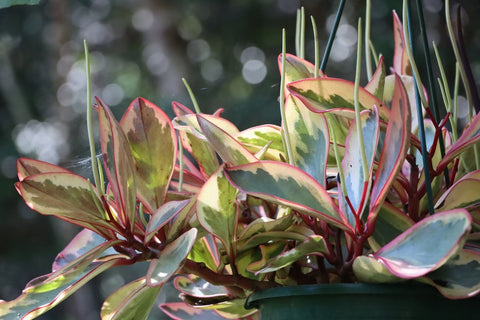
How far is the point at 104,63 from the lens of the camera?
3.83 meters

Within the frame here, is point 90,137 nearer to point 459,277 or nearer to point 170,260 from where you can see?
point 170,260

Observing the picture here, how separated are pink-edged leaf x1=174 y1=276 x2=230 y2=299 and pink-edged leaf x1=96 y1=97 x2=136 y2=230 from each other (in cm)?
7

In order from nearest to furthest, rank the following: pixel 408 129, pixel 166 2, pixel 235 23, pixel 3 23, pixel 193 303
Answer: pixel 408 129
pixel 193 303
pixel 166 2
pixel 235 23
pixel 3 23

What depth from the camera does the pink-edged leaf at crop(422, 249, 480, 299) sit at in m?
0.28

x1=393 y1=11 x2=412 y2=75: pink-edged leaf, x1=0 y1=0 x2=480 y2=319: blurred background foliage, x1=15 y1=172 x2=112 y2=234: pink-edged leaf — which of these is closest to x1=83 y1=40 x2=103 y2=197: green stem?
x1=15 y1=172 x2=112 y2=234: pink-edged leaf

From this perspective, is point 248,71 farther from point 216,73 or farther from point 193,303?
point 193,303

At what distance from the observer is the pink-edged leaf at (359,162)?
30cm

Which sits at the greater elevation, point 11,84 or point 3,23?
point 3,23

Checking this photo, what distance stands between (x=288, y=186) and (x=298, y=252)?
0.12ft

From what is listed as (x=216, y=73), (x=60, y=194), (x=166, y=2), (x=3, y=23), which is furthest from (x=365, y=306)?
(x=3, y=23)

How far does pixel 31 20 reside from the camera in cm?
350

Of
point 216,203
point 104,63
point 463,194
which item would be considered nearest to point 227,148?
point 216,203

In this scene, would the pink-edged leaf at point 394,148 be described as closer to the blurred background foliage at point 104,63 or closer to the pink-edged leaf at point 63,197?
the pink-edged leaf at point 63,197

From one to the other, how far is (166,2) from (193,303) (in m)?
2.77
